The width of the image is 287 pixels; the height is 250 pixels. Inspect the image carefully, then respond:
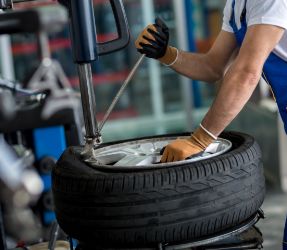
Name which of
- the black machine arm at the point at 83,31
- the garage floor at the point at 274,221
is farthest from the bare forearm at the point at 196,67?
the garage floor at the point at 274,221

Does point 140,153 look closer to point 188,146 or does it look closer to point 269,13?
point 188,146

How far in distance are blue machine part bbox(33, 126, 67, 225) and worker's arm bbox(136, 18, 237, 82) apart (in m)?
0.96

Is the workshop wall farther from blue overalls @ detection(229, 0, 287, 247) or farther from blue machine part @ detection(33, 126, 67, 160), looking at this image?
blue overalls @ detection(229, 0, 287, 247)

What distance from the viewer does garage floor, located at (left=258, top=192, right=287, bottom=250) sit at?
3.09 meters

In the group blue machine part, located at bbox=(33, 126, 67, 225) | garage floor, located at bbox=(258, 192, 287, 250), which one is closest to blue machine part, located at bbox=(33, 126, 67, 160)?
blue machine part, located at bbox=(33, 126, 67, 225)

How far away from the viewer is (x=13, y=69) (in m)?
6.62

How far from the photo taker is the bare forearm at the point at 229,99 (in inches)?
60.8

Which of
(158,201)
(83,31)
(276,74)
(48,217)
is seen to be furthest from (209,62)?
(48,217)

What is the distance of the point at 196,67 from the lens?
2066 millimetres

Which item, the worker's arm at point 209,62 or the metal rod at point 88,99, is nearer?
the metal rod at point 88,99

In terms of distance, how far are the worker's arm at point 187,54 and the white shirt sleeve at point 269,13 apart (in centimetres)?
37

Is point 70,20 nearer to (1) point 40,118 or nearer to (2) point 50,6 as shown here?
(1) point 40,118

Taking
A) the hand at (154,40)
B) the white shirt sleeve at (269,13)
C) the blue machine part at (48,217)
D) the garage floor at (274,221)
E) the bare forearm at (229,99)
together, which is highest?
the white shirt sleeve at (269,13)

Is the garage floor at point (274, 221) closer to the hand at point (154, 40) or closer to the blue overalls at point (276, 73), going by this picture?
the blue overalls at point (276, 73)
